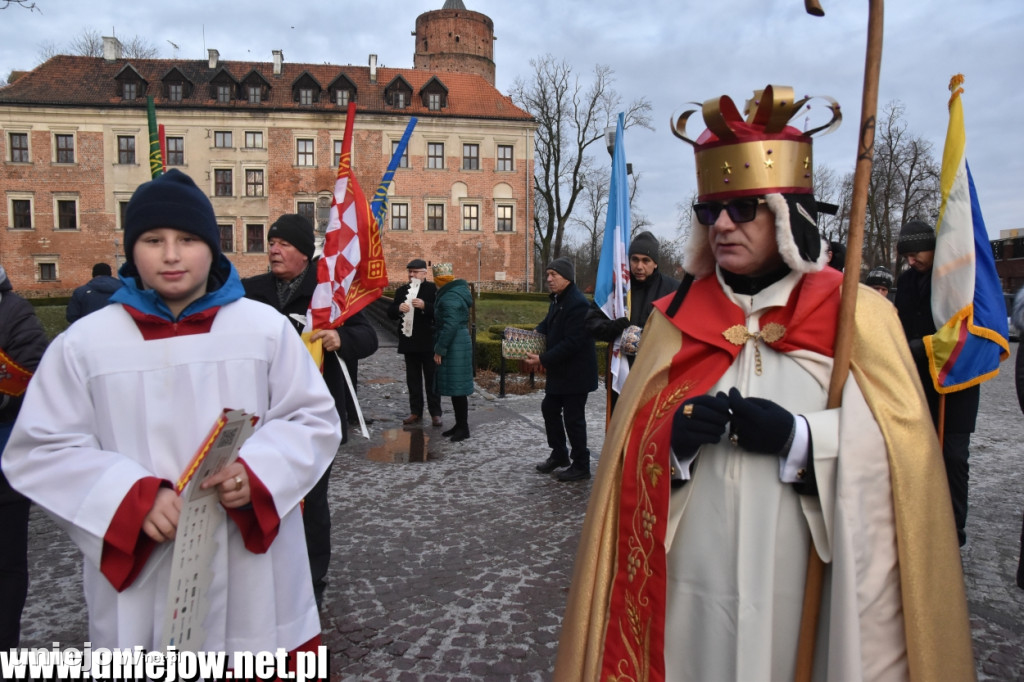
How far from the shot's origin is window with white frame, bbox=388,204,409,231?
4359cm

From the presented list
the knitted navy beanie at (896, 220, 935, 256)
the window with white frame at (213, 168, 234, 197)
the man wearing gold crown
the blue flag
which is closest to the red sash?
the man wearing gold crown

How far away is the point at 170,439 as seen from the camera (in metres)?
1.99

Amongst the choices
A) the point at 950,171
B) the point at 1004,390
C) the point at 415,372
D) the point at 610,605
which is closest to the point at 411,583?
the point at 610,605

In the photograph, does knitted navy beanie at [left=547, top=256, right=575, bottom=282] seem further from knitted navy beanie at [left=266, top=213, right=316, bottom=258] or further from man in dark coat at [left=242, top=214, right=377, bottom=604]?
knitted navy beanie at [left=266, top=213, right=316, bottom=258]

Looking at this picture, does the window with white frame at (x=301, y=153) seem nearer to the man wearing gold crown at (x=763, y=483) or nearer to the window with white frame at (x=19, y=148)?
the window with white frame at (x=19, y=148)

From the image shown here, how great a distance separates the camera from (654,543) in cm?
192

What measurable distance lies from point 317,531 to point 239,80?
4547 cm

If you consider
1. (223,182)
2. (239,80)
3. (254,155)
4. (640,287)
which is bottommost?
(640,287)

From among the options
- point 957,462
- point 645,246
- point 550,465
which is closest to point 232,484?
point 957,462

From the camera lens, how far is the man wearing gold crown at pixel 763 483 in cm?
174

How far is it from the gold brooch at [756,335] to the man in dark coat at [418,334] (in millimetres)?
6651

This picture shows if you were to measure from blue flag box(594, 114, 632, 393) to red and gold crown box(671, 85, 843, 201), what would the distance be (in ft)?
10.5

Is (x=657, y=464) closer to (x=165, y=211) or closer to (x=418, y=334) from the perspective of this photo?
(x=165, y=211)

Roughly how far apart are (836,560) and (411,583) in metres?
2.95
